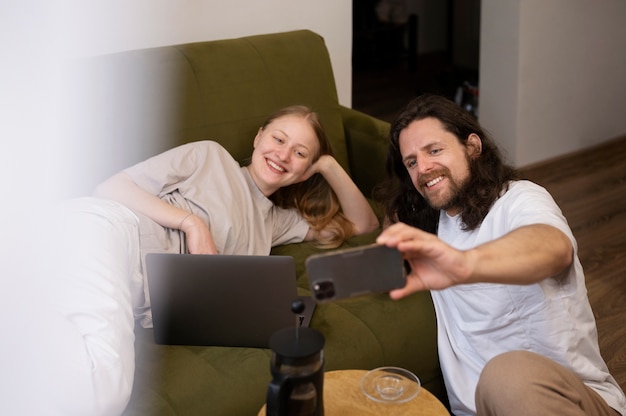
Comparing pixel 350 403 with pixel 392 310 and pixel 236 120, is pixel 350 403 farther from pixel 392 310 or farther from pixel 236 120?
pixel 236 120

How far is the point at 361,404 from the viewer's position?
153 cm

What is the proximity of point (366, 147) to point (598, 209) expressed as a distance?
1.37 metres

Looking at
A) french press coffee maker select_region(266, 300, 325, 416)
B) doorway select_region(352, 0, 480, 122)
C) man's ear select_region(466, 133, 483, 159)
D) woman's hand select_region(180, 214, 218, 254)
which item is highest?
man's ear select_region(466, 133, 483, 159)

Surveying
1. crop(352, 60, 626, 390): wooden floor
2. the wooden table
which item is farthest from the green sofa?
crop(352, 60, 626, 390): wooden floor

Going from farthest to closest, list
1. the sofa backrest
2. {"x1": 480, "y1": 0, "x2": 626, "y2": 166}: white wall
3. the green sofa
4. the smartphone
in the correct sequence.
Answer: {"x1": 480, "y1": 0, "x2": 626, "y2": 166}: white wall, the sofa backrest, the green sofa, the smartphone

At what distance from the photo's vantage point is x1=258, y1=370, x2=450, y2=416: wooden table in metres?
1.50

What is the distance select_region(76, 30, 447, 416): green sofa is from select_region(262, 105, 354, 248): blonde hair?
0.06 m

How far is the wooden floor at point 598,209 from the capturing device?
8.61ft

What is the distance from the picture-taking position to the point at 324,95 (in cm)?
263

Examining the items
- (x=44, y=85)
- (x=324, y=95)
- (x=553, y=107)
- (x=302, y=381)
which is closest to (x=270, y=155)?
(x=324, y=95)

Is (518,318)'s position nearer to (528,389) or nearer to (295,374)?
(528,389)

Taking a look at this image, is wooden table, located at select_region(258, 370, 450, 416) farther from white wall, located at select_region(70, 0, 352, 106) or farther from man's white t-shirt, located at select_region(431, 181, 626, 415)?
white wall, located at select_region(70, 0, 352, 106)

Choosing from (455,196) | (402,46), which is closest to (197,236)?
(455,196)

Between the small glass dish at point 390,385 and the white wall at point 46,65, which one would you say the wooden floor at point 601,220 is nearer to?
the small glass dish at point 390,385
